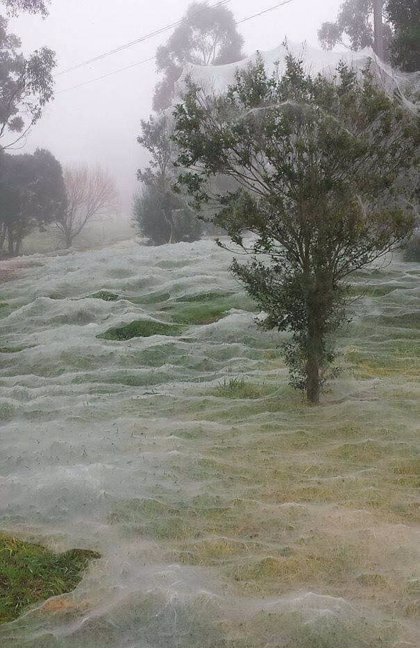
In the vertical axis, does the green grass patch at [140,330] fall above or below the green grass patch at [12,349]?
above

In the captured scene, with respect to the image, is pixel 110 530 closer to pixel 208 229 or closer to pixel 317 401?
pixel 317 401

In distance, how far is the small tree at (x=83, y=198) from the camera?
126ft

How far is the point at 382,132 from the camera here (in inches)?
322

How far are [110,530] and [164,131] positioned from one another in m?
29.0

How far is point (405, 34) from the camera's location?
53.8 feet

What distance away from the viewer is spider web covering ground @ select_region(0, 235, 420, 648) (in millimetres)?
3867

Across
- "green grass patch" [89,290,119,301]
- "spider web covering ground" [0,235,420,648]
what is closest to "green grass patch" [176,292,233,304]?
"green grass patch" [89,290,119,301]

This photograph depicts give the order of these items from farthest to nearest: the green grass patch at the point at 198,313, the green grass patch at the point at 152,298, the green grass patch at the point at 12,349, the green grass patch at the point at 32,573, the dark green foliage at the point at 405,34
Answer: the dark green foliage at the point at 405,34 → the green grass patch at the point at 152,298 → the green grass patch at the point at 198,313 → the green grass patch at the point at 12,349 → the green grass patch at the point at 32,573

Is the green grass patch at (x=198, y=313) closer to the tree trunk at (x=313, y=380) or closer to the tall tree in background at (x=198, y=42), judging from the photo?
the tree trunk at (x=313, y=380)

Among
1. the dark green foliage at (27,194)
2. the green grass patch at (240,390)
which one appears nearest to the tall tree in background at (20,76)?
the dark green foliage at (27,194)

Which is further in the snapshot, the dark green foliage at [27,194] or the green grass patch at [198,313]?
the dark green foliage at [27,194]

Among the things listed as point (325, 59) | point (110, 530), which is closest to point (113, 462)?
point (110, 530)

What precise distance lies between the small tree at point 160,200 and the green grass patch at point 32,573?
86.2 ft

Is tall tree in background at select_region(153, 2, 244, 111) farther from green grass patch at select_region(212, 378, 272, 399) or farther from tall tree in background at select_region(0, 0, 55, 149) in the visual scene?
green grass patch at select_region(212, 378, 272, 399)
